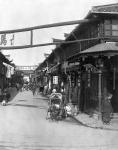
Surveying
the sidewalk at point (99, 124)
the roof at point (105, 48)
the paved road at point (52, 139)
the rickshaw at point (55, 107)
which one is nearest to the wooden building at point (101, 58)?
the roof at point (105, 48)

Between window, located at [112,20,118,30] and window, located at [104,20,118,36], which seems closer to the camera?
window, located at [104,20,118,36]

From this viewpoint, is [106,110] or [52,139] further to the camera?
[106,110]

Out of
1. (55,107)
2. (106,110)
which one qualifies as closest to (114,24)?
(106,110)

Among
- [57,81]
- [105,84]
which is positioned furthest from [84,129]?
[57,81]

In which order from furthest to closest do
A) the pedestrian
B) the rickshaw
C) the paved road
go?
the rickshaw, the pedestrian, the paved road

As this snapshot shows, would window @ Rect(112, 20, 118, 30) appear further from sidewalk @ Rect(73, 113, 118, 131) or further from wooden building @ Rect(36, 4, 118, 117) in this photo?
sidewalk @ Rect(73, 113, 118, 131)

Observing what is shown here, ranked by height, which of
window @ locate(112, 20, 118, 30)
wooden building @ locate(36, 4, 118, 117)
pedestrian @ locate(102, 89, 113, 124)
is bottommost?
pedestrian @ locate(102, 89, 113, 124)

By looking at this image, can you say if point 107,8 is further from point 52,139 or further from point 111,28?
point 52,139

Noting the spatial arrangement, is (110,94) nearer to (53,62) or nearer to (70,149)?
(70,149)

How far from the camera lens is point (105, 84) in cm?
2209

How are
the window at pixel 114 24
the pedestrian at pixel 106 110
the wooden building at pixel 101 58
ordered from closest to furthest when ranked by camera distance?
the pedestrian at pixel 106 110
the wooden building at pixel 101 58
the window at pixel 114 24

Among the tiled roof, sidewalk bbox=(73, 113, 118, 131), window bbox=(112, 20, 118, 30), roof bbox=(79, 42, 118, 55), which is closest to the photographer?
sidewalk bbox=(73, 113, 118, 131)

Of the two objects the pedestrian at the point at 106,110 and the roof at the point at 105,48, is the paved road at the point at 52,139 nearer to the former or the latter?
the pedestrian at the point at 106,110

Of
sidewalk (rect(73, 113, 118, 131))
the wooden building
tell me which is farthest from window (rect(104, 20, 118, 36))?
sidewalk (rect(73, 113, 118, 131))
